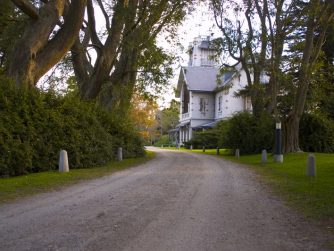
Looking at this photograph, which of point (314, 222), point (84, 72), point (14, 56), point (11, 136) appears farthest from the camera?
point (84, 72)

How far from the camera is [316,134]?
3278cm

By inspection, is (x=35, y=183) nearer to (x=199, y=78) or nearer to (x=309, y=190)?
(x=309, y=190)

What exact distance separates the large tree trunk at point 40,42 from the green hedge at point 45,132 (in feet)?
3.33

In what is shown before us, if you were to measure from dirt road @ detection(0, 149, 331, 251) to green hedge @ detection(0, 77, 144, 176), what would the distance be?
12.8ft

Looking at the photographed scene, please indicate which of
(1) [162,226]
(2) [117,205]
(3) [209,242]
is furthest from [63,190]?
(3) [209,242]

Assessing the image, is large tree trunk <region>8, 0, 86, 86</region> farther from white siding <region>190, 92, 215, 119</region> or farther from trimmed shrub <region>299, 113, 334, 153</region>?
white siding <region>190, 92, 215, 119</region>

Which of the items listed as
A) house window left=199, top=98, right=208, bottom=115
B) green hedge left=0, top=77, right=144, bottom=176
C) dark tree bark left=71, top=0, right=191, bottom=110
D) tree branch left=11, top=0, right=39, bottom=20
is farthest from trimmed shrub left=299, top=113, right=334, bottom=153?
house window left=199, top=98, right=208, bottom=115

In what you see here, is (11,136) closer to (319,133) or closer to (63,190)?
(63,190)

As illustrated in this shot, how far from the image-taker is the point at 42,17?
1831cm

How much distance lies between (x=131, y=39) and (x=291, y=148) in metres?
12.1

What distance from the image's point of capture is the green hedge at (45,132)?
15.2 m

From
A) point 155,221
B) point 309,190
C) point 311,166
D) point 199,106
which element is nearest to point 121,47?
point 311,166

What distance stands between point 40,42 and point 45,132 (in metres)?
3.75

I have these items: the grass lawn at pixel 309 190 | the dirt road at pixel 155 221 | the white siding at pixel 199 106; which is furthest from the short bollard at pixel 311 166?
the white siding at pixel 199 106
